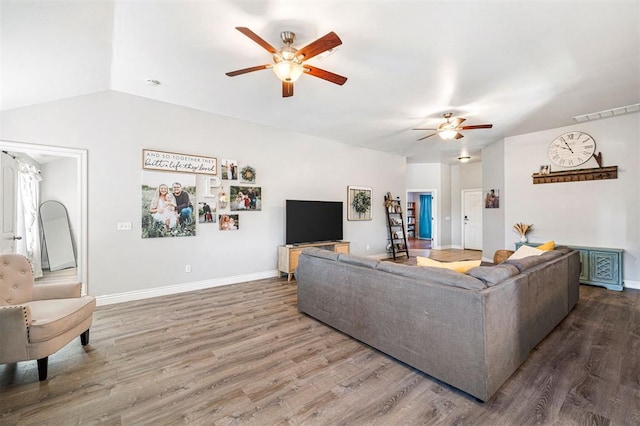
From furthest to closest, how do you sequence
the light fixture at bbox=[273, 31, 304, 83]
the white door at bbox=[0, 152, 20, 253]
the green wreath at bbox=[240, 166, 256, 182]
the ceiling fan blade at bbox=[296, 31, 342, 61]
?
1. the green wreath at bbox=[240, 166, 256, 182]
2. the white door at bbox=[0, 152, 20, 253]
3. the light fixture at bbox=[273, 31, 304, 83]
4. the ceiling fan blade at bbox=[296, 31, 342, 61]

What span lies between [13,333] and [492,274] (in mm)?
3583

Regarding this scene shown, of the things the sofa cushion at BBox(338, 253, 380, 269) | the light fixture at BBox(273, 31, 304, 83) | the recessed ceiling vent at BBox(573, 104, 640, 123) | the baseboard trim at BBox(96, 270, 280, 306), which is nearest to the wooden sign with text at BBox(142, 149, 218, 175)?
the baseboard trim at BBox(96, 270, 280, 306)

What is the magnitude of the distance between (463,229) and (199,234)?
842 cm

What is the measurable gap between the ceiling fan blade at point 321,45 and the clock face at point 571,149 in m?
5.57

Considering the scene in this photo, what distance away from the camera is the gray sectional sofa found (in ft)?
6.21

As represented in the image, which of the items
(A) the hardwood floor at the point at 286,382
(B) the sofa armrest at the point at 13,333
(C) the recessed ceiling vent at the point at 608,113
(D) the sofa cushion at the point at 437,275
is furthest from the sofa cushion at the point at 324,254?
(C) the recessed ceiling vent at the point at 608,113

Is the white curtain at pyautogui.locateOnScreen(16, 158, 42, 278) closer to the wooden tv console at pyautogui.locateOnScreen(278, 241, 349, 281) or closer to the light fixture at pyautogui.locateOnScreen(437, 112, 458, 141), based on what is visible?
the wooden tv console at pyautogui.locateOnScreen(278, 241, 349, 281)

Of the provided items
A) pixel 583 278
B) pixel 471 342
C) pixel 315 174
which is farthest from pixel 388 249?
pixel 471 342

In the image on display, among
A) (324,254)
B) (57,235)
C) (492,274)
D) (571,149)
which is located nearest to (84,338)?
(324,254)

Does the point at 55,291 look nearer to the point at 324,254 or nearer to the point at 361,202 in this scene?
the point at 324,254

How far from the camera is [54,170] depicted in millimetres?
5430

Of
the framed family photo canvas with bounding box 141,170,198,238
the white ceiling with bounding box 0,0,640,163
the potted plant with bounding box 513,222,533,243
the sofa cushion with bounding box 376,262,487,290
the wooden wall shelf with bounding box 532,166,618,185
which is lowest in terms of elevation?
the sofa cushion with bounding box 376,262,487,290

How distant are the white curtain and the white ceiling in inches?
74.8

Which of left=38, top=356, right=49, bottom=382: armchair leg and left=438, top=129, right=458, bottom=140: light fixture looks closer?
left=38, top=356, right=49, bottom=382: armchair leg
